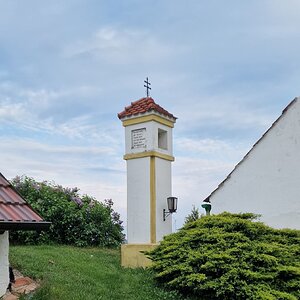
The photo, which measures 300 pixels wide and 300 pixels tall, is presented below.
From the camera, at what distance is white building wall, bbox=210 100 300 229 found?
1051 centimetres

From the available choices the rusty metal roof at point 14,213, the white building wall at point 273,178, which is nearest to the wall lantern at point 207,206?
the white building wall at point 273,178

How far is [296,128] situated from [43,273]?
626 centimetres

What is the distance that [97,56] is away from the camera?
9.85 metres

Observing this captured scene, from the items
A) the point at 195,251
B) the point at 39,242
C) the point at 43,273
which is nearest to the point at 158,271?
the point at 195,251

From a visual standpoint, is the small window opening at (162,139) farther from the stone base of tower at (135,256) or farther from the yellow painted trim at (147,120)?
the stone base of tower at (135,256)

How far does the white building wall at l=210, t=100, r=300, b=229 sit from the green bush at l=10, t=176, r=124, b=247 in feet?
17.0

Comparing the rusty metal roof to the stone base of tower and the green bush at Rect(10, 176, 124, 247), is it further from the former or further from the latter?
the green bush at Rect(10, 176, 124, 247)

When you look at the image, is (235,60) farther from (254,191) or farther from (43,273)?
(43,273)

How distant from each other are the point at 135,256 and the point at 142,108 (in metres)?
3.62

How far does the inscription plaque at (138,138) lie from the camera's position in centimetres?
1154

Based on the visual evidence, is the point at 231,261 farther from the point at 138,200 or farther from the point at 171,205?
the point at 138,200

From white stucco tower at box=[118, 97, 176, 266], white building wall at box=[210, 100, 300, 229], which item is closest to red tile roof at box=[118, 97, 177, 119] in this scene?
white stucco tower at box=[118, 97, 176, 266]

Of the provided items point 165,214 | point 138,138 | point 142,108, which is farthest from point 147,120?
point 165,214

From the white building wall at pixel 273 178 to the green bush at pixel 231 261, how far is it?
145cm
